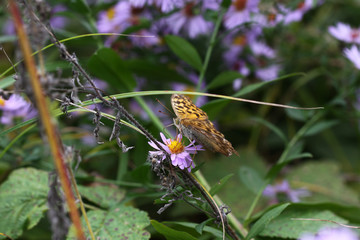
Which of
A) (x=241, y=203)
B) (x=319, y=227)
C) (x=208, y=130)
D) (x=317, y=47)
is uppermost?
(x=208, y=130)

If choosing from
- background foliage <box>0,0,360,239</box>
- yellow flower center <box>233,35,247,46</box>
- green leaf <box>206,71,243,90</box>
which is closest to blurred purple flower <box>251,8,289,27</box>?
background foliage <box>0,0,360,239</box>

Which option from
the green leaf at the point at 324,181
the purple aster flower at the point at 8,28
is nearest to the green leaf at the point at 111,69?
the green leaf at the point at 324,181

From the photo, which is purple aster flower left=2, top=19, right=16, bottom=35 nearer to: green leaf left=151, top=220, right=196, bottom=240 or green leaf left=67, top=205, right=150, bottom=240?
green leaf left=67, top=205, right=150, bottom=240

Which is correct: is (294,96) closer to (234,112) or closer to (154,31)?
(234,112)

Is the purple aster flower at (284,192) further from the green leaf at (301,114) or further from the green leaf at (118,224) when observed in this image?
the green leaf at (118,224)

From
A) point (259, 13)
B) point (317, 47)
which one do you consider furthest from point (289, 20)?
point (317, 47)

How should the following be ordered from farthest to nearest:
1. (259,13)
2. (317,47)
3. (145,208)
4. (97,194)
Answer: (317,47)
(259,13)
(145,208)
(97,194)

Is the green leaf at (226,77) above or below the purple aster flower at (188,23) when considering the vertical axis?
below
